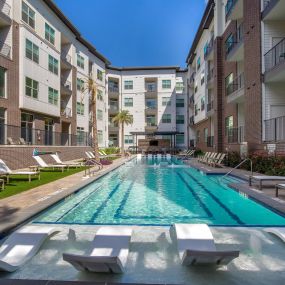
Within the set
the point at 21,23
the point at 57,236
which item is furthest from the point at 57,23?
the point at 57,236

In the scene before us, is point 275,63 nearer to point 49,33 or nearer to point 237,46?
point 237,46

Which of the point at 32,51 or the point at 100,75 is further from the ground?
the point at 100,75

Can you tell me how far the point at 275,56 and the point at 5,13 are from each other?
17.3 meters

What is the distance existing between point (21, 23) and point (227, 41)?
15607mm

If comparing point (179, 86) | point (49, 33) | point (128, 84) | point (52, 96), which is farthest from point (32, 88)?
point (179, 86)

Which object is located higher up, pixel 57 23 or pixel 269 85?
pixel 57 23

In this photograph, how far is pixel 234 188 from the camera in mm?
10273

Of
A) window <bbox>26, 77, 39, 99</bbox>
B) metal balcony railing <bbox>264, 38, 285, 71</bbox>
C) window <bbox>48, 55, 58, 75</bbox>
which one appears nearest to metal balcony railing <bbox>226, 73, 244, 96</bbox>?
metal balcony railing <bbox>264, 38, 285, 71</bbox>

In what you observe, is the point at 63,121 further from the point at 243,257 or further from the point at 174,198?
the point at 243,257

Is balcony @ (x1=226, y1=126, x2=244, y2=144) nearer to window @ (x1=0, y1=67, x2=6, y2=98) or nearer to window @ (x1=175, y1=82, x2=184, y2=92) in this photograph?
window @ (x1=0, y1=67, x2=6, y2=98)

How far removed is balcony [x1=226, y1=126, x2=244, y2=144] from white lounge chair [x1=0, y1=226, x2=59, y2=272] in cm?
1760

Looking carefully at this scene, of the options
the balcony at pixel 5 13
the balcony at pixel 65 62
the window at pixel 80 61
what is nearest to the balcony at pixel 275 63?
the balcony at pixel 5 13

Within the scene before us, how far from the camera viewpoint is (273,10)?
1420cm

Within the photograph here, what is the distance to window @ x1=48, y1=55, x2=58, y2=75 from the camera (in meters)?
25.9
